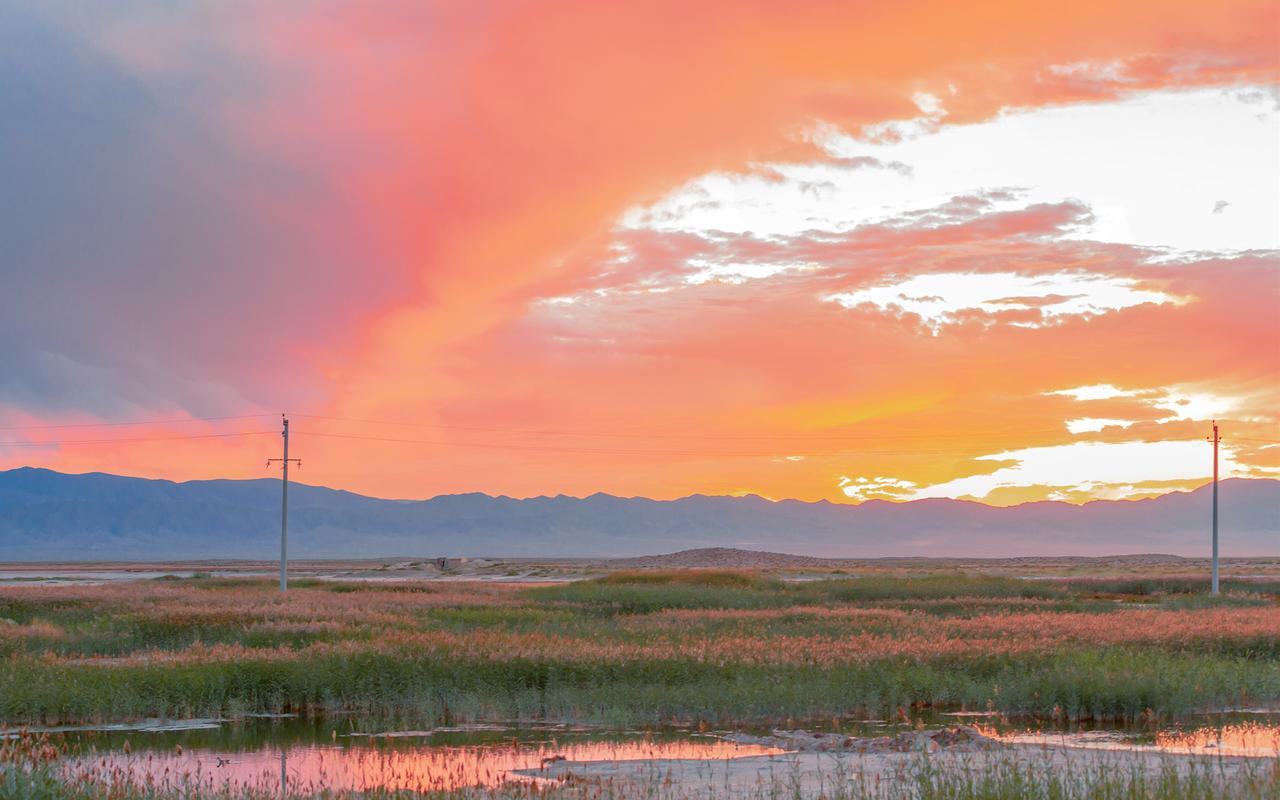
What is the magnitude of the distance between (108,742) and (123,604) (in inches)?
1155

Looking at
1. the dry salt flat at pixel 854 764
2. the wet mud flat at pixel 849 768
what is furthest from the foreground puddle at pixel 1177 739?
the wet mud flat at pixel 849 768

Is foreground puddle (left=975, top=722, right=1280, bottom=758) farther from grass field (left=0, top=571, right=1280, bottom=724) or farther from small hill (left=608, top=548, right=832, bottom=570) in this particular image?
small hill (left=608, top=548, right=832, bottom=570)

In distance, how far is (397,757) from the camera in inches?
815

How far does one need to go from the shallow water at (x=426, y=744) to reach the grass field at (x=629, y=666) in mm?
1063

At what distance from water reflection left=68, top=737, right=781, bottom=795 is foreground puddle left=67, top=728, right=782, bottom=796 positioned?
2cm

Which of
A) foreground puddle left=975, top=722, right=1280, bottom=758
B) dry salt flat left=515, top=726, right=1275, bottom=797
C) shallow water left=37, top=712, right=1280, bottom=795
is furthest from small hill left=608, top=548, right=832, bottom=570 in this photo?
dry salt flat left=515, top=726, right=1275, bottom=797

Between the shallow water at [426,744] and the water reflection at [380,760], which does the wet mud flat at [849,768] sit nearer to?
the shallow water at [426,744]

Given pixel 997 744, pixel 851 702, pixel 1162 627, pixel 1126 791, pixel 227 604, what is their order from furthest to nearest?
pixel 227 604, pixel 1162 627, pixel 851 702, pixel 997 744, pixel 1126 791

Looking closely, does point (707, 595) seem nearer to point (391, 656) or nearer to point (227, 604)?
point (227, 604)

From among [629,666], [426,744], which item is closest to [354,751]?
[426,744]

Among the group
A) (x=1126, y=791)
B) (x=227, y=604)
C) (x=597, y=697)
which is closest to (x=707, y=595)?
(x=227, y=604)

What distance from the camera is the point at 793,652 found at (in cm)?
2973

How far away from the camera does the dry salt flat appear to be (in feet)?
54.5

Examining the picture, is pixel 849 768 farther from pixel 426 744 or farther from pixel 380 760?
pixel 426 744
